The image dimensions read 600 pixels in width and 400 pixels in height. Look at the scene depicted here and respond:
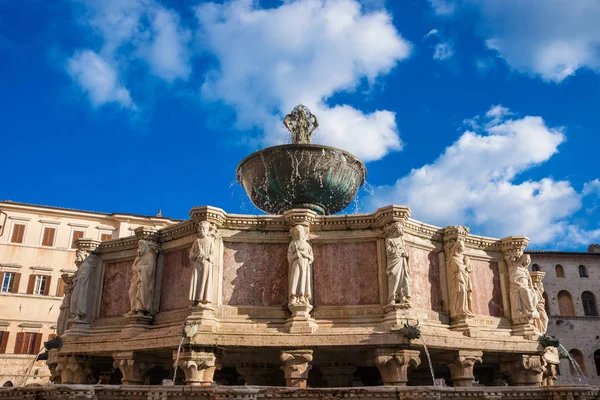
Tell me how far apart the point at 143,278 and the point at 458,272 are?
6584mm

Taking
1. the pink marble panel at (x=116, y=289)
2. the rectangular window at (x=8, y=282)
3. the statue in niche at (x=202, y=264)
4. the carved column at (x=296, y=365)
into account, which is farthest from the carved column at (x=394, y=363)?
the rectangular window at (x=8, y=282)

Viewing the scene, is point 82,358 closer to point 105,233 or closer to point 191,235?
point 191,235

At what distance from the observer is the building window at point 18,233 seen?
132 ft

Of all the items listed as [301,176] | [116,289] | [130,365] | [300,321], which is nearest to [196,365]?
[130,365]

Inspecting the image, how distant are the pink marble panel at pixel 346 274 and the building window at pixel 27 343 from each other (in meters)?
32.6

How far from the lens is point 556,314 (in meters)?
44.9

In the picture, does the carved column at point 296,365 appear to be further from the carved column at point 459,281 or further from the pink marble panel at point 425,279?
the carved column at point 459,281

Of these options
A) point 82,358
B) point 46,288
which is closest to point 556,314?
point 46,288

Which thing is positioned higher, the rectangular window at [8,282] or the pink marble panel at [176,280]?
the rectangular window at [8,282]

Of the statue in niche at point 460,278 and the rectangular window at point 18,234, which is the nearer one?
the statue in niche at point 460,278

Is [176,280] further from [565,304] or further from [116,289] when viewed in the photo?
[565,304]

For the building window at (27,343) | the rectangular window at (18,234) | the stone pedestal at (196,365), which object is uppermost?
the rectangular window at (18,234)

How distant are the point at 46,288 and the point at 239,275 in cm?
3320

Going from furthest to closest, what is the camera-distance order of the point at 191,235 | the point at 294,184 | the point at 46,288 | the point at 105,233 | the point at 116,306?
the point at 105,233, the point at 46,288, the point at 294,184, the point at 116,306, the point at 191,235
